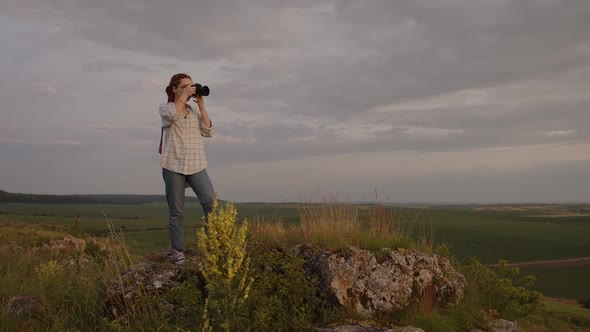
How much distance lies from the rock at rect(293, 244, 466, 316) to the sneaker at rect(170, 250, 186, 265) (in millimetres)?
1782

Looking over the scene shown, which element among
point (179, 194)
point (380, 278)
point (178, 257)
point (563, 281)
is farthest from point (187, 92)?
point (563, 281)

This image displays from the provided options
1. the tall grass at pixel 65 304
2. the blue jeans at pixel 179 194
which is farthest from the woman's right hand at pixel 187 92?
the tall grass at pixel 65 304

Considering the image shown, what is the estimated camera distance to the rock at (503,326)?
6.85m

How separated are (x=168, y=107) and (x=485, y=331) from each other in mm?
6317

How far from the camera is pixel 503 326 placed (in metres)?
7.00

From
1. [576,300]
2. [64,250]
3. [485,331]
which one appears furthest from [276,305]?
[576,300]

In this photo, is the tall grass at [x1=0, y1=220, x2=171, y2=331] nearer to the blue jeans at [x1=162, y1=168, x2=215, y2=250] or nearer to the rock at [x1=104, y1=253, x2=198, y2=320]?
the rock at [x1=104, y1=253, x2=198, y2=320]

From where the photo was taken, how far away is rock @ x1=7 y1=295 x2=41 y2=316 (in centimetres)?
554

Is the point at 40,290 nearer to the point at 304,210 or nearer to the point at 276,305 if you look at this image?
the point at 276,305

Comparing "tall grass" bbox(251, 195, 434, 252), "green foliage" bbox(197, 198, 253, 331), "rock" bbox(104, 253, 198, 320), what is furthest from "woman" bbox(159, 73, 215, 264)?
"green foliage" bbox(197, 198, 253, 331)

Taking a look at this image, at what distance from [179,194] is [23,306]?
268 centimetres

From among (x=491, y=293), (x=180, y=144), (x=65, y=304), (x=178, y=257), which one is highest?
(x=180, y=144)

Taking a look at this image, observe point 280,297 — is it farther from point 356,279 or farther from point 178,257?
point 178,257

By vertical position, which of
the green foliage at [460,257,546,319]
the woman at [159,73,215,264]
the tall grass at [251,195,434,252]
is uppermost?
the woman at [159,73,215,264]
